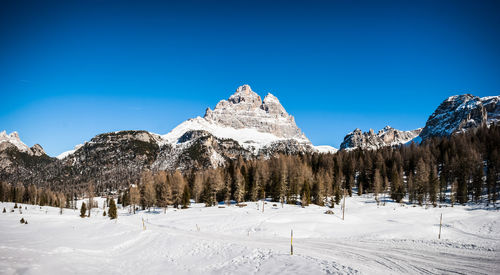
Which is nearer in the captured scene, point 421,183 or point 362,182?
point 421,183

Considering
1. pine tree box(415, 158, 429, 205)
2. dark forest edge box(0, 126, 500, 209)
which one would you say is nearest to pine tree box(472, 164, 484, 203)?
dark forest edge box(0, 126, 500, 209)

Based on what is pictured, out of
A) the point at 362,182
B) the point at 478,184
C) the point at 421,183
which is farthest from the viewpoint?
the point at 362,182

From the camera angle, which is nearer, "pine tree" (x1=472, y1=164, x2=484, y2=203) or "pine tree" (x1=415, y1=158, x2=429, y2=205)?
"pine tree" (x1=472, y1=164, x2=484, y2=203)

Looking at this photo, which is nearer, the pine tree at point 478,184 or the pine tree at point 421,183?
the pine tree at point 478,184

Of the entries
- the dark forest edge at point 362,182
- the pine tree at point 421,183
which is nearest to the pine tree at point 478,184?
the dark forest edge at point 362,182

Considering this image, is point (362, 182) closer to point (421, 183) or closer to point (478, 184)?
point (421, 183)

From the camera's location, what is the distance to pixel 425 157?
4237 inches

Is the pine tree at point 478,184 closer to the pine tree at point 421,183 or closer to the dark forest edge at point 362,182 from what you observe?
the dark forest edge at point 362,182

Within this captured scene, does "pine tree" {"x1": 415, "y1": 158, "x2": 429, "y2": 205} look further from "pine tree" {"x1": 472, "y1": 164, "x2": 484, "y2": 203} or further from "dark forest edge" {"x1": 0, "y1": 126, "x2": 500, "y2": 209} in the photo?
"pine tree" {"x1": 472, "y1": 164, "x2": 484, "y2": 203}

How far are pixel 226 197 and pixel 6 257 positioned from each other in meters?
69.9

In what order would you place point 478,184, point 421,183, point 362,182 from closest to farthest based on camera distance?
point 478,184 < point 421,183 < point 362,182

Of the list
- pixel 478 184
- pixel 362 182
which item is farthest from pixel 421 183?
pixel 362 182

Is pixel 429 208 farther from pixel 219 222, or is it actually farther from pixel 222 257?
pixel 222 257

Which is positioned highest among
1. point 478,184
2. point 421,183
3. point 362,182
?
point 478,184
